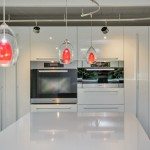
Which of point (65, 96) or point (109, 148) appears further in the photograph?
point (65, 96)

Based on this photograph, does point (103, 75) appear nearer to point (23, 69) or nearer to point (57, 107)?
point (57, 107)

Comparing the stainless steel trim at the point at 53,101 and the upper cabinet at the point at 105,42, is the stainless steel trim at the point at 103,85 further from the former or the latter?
the upper cabinet at the point at 105,42

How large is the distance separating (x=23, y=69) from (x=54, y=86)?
23.0 inches

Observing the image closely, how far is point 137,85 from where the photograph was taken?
512 cm

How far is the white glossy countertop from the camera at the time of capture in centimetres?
212

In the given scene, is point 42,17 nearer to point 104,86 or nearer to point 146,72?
point 104,86

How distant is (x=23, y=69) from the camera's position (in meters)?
5.19

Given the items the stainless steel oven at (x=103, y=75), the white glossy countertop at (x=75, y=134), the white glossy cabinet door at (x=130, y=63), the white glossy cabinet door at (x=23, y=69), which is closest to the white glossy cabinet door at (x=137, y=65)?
the white glossy cabinet door at (x=130, y=63)

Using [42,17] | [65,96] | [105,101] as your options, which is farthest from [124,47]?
[42,17]

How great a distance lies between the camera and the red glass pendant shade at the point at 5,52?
2039mm

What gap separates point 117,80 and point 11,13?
7.10 ft

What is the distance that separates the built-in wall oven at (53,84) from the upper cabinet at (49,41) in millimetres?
149

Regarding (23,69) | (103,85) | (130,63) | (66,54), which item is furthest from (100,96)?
(66,54)
